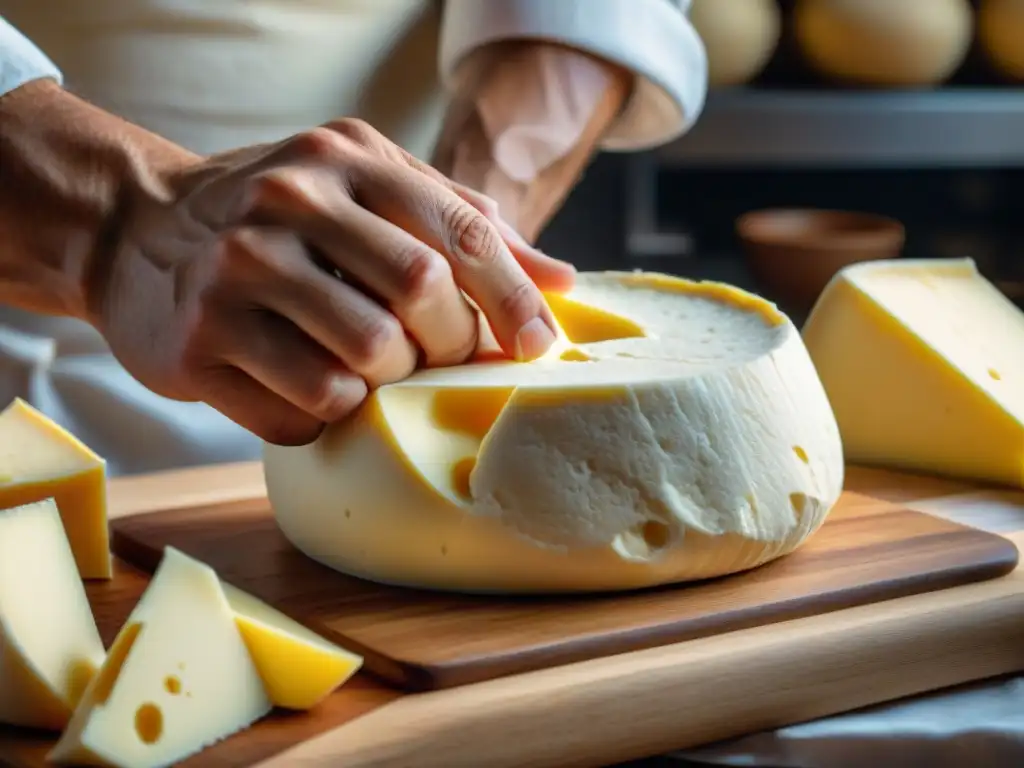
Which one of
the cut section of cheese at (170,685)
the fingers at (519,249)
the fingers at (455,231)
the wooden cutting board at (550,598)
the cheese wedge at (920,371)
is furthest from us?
the cheese wedge at (920,371)

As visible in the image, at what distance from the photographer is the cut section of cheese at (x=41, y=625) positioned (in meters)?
0.81

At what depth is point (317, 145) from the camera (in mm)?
998

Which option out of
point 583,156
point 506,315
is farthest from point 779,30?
point 506,315

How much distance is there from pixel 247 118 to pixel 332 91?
95mm

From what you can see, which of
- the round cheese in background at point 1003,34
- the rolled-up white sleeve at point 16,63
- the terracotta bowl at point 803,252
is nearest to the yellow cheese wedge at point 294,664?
the rolled-up white sleeve at point 16,63

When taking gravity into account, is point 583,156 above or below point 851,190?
above

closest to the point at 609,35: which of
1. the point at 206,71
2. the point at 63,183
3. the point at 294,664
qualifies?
the point at 206,71

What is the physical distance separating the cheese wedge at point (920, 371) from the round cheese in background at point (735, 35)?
2.66 ft

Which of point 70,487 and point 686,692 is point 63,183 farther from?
point 686,692

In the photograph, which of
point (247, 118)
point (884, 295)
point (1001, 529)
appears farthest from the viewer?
point (247, 118)

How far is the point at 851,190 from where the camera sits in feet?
8.77

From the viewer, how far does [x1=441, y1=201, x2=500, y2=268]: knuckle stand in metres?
0.99

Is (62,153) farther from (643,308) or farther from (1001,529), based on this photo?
(1001,529)

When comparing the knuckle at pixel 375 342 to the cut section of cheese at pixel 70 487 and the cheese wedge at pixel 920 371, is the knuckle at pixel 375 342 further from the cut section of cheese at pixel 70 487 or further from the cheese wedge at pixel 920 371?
the cheese wedge at pixel 920 371
